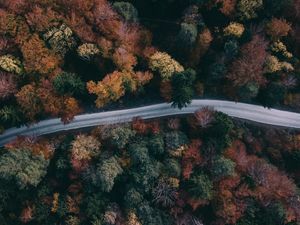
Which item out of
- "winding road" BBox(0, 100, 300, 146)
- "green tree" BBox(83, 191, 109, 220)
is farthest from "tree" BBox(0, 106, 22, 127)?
"green tree" BBox(83, 191, 109, 220)

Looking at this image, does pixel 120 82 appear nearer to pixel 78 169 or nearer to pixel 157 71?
pixel 157 71

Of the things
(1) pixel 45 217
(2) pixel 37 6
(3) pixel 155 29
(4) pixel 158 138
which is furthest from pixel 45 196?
(3) pixel 155 29

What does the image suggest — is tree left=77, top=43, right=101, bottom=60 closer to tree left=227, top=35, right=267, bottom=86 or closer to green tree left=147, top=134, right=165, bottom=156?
green tree left=147, top=134, right=165, bottom=156

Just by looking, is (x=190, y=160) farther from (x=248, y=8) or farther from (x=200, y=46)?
(x=248, y=8)

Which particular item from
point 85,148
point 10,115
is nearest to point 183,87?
point 85,148

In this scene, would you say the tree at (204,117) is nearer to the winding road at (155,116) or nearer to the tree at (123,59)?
the winding road at (155,116)

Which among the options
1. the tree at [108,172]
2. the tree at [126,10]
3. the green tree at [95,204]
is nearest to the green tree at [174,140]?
the tree at [108,172]
